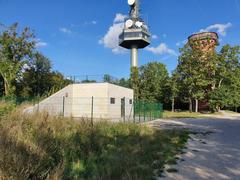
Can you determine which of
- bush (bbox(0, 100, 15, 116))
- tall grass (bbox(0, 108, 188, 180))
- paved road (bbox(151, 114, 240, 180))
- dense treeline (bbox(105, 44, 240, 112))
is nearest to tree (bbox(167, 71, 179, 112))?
dense treeline (bbox(105, 44, 240, 112))

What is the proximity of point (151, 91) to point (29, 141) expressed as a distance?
4260 centimetres

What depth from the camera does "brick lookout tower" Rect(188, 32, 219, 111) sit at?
141 ft

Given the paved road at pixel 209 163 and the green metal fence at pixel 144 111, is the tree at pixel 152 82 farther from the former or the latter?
the paved road at pixel 209 163

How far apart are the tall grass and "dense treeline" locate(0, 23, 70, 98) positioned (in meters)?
29.3

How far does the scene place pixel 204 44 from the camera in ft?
152

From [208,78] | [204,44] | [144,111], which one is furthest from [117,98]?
[204,44]

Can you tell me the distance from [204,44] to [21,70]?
34.2 m

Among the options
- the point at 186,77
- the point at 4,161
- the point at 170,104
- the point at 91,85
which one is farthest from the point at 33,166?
the point at 170,104

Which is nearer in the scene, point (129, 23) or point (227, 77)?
point (227, 77)

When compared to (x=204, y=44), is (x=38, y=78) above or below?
below

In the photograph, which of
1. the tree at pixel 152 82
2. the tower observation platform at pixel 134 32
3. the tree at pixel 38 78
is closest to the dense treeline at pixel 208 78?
the tree at pixel 152 82

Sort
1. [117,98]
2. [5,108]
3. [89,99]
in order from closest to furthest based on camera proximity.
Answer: [5,108] < [89,99] < [117,98]

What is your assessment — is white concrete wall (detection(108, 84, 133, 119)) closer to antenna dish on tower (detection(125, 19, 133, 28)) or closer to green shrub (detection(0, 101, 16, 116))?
green shrub (detection(0, 101, 16, 116))

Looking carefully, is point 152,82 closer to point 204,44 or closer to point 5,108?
point 204,44
